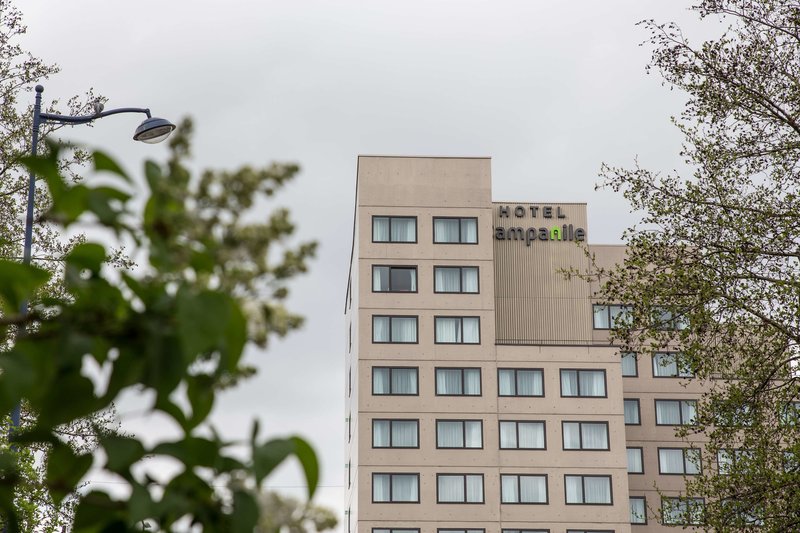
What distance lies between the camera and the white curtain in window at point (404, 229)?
73438 millimetres

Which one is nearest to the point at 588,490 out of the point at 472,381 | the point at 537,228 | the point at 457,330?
the point at 472,381

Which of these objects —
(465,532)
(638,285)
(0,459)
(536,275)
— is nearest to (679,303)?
(638,285)

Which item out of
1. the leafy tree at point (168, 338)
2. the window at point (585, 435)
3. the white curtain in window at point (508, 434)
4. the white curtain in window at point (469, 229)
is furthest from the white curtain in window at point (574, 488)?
the leafy tree at point (168, 338)

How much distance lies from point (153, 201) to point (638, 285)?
837 inches

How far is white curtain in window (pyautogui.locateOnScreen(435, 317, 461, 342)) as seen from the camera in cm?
7194

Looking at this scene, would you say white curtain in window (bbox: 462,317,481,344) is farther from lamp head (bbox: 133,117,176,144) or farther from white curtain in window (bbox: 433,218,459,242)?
lamp head (bbox: 133,117,176,144)

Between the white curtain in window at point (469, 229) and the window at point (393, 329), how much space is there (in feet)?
20.9

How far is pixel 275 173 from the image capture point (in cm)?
192

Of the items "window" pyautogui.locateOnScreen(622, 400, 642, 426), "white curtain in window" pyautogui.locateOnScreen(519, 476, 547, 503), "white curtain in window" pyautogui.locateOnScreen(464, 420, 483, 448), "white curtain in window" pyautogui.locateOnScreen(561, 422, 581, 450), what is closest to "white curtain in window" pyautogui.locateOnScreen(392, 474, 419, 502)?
"white curtain in window" pyautogui.locateOnScreen(464, 420, 483, 448)

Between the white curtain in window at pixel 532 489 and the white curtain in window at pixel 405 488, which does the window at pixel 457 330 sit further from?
the white curtain in window at pixel 532 489

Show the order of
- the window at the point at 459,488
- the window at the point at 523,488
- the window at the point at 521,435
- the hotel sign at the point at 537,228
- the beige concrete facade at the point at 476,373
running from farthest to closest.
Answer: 1. the hotel sign at the point at 537,228
2. the window at the point at 521,435
3. the window at the point at 523,488
4. the beige concrete facade at the point at 476,373
5. the window at the point at 459,488

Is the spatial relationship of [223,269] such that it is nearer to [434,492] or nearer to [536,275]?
[434,492]

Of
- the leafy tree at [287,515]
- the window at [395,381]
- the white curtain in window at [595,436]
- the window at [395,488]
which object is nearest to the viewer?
the leafy tree at [287,515]

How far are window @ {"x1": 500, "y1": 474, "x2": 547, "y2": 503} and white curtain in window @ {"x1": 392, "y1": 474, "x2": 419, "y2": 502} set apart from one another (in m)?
5.18
